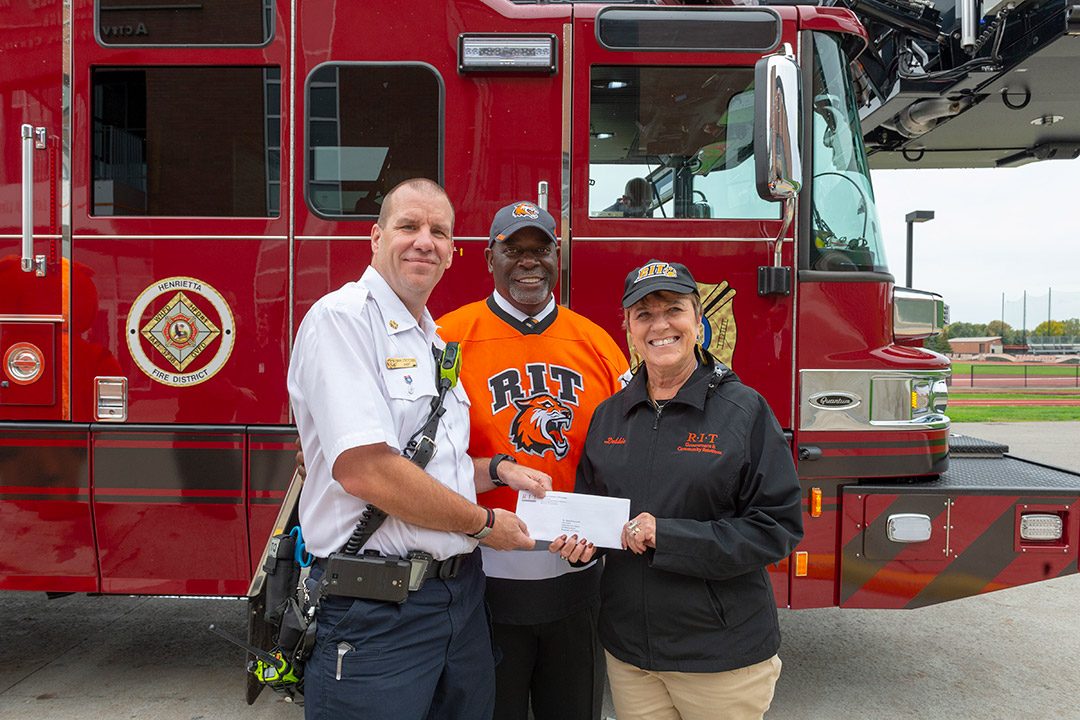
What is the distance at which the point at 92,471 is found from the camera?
3.22 meters

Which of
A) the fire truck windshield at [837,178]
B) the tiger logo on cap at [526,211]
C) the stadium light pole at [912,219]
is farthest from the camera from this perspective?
the stadium light pole at [912,219]

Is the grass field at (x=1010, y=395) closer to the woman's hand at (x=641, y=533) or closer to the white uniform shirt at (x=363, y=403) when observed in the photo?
the woman's hand at (x=641, y=533)

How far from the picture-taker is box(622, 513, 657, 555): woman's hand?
6.18 ft

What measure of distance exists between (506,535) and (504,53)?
2151 mm

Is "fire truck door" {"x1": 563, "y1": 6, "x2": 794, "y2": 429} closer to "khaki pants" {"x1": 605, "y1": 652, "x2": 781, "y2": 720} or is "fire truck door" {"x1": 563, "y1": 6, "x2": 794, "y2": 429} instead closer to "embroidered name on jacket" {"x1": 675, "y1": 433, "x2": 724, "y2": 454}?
"embroidered name on jacket" {"x1": 675, "y1": 433, "x2": 724, "y2": 454}

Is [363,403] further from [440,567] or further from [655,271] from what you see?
[655,271]

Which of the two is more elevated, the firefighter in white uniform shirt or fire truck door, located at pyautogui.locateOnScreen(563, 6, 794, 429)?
fire truck door, located at pyautogui.locateOnScreen(563, 6, 794, 429)

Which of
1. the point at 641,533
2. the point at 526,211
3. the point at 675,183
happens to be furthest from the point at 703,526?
the point at 675,183

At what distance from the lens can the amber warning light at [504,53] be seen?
3.15 meters

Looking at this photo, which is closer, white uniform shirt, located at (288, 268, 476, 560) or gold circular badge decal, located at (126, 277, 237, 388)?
white uniform shirt, located at (288, 268, 476, 560)

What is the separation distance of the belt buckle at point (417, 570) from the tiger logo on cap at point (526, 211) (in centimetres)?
118

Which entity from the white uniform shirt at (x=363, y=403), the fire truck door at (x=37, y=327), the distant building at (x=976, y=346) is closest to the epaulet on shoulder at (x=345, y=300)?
the white uniform shirt at (x=363, y=403)

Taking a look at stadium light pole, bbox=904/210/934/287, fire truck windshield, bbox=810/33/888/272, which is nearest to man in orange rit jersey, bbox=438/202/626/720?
fire truck windshield, bbox=810/33/888/272

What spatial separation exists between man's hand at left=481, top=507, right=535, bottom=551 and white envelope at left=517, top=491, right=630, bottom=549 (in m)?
0.05
